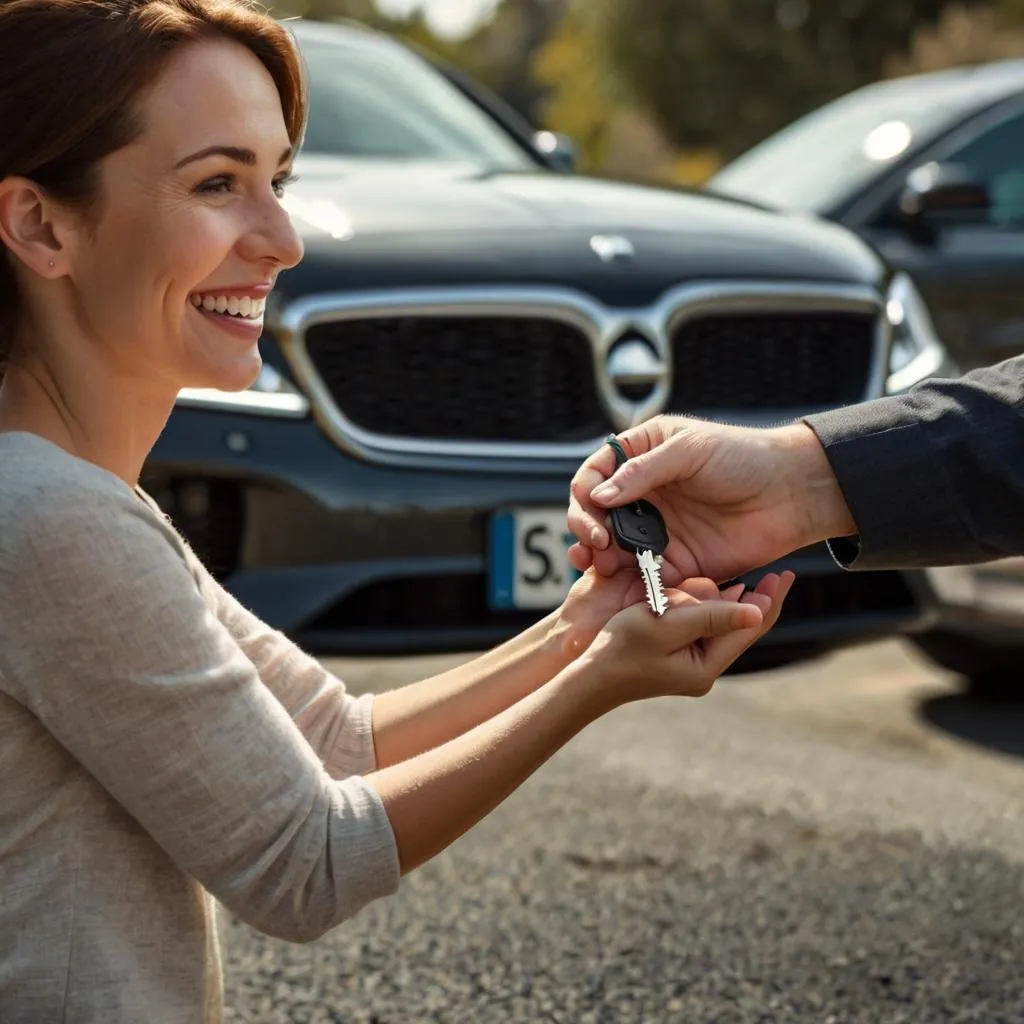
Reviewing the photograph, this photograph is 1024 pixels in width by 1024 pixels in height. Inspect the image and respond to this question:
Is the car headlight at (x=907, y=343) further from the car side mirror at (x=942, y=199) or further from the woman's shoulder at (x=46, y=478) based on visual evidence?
the woman's shoulder at (x=46, y=478)

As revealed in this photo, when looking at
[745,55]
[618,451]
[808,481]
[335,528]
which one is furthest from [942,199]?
[745,55]

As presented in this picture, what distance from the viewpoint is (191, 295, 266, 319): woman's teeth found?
2.07 meters

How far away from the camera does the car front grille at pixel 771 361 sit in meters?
4.20

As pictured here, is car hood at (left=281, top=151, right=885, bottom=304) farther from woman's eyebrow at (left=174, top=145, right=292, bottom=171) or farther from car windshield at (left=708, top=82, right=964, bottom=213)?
woman's eyebrow at (left=174, top=145, right=292, bottom=171)

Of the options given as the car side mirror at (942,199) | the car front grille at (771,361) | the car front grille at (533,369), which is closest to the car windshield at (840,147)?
the car side mirror at (942,199)

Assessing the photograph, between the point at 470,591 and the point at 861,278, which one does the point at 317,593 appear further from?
the point at 861,278

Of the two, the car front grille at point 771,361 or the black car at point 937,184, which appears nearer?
the car front grille at point 771,361

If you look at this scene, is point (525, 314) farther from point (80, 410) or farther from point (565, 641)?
point (80, 410)

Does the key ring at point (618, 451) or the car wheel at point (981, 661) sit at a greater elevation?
the key ring at point (618, 451)

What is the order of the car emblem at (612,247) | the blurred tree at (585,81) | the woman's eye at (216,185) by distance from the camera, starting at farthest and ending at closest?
the blurred tree at (585,81) → the car emblem at (612,247) → the woman's eye at (216,185)

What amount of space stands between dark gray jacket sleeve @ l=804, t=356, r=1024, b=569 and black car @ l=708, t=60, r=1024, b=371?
9.84ft

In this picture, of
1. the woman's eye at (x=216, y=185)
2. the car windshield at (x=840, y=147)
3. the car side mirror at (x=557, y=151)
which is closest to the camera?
the woman's eye at (x=216, y=185)

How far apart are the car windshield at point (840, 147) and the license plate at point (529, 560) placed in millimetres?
2469

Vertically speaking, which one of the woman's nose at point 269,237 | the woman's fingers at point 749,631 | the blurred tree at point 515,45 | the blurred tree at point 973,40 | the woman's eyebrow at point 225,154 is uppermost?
the blurred tree at point 515,45
